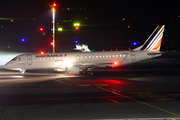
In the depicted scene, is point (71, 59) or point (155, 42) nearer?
point (71, 59)

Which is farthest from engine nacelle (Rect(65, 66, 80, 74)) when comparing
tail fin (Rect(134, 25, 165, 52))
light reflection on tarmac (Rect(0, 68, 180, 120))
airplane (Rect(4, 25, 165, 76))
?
tail fin (Rect(134, 25, 165, 52))

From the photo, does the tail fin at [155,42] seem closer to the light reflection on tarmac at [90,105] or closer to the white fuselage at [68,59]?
the white fuselage at [68,59]

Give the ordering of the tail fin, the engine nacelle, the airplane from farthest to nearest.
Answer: the tail fin < the airplane < the engine nacelle

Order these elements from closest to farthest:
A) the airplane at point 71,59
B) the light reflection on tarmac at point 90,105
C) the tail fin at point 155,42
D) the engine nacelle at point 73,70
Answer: the light reflection on tarmac at point 90,105
the engine nacelle at point 73,70
the airplane at point 71,59
the tail fin at point 155,42

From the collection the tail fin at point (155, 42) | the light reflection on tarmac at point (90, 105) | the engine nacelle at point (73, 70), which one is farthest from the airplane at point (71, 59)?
the light reflection on tarmac at point (90, 105)

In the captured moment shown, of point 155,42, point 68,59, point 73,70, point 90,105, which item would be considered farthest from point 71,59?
point 90,105

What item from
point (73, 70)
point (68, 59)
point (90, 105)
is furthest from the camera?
point (68, 59)

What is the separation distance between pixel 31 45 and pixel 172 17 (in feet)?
189

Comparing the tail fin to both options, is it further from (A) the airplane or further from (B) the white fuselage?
(B) the white fuselage

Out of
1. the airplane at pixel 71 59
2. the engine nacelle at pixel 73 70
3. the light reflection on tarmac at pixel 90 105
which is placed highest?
the airplane at pixel 71 59

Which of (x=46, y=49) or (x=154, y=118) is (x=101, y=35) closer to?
(x=46, y=49)

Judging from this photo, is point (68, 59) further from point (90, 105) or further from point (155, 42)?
point (90, 105)

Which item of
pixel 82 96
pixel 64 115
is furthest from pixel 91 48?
pixel 64 115

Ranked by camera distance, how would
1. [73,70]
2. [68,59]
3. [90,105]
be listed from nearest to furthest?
[90,105] < [73,70] < [68,59]
